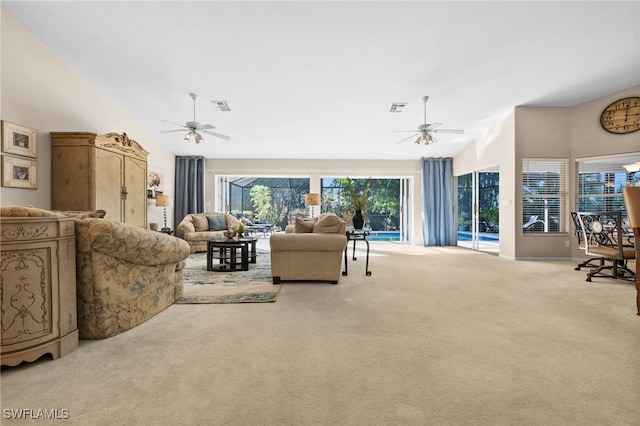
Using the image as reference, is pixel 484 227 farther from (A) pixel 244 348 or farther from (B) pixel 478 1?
(A) pixel 244 348

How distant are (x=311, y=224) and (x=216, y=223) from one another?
3.74m

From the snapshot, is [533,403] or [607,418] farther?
[533,403]

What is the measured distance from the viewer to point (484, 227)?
986cm

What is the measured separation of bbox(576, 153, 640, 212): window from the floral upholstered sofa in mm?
7082

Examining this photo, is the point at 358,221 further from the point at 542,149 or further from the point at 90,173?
the point at 542,149

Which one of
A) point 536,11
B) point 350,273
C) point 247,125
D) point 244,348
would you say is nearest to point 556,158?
point 536,11

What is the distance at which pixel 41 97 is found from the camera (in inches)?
144

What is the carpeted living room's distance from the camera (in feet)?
5.02

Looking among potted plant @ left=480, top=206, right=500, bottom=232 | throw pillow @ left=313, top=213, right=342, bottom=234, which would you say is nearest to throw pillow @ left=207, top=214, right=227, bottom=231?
throw pillow @ left=313, top=213, right=342, bottom=234

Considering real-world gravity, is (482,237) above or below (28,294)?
below

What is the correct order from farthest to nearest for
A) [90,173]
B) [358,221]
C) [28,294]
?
[358,221]
[90,173]
[28,294]

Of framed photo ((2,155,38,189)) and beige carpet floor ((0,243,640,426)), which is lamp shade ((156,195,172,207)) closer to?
framed photo ((2,155,38,189))

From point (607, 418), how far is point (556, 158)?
19.1 ft

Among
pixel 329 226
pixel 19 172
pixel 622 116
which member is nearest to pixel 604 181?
pixel 622 116
